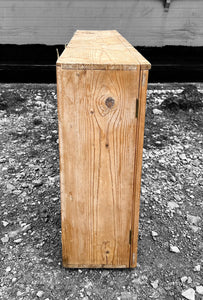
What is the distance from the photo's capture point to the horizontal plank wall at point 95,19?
6965mm

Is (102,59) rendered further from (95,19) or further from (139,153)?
(95,19)

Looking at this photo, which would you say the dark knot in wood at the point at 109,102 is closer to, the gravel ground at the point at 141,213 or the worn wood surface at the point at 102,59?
the worn wood surface at the point at 102,59

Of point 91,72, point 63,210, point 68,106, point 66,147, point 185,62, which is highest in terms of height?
point 91,72

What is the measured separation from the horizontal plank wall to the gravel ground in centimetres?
350

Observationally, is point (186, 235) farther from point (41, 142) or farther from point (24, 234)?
point (41, 142)

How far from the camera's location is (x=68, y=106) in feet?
5.03

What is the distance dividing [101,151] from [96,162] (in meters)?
0.07

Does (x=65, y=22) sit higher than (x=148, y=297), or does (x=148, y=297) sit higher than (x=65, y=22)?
(x=65, y=22)

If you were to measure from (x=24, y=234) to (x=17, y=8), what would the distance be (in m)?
6.27

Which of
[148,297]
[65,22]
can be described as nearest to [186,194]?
[148,297]

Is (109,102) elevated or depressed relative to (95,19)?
elevated

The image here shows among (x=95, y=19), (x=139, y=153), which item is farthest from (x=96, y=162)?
(x=95, y=19)

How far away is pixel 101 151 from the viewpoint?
5.32ft

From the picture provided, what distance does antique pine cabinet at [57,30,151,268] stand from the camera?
1.48 meters
